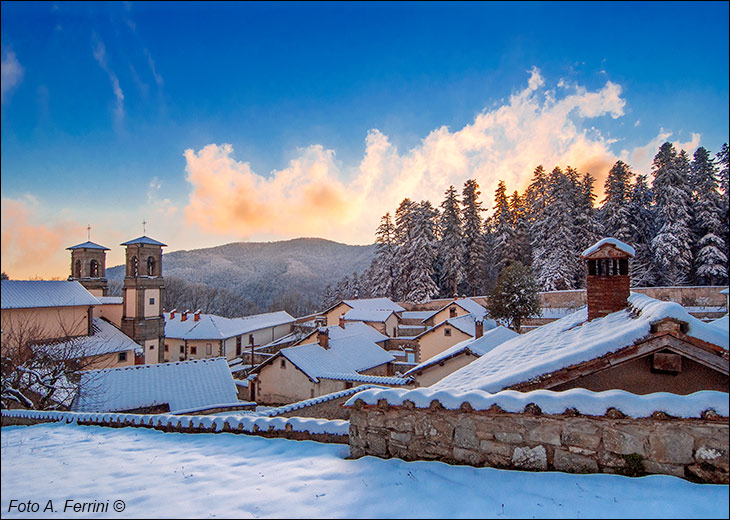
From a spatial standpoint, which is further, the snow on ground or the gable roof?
the gable roof

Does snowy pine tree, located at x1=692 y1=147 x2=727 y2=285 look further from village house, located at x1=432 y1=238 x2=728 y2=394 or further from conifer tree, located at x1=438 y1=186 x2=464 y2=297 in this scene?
conifer tree, located at x1=438 y1=186 x2=464 y2=297

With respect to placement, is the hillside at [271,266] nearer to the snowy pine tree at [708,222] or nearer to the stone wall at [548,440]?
the snowy pine tree at [708,222]

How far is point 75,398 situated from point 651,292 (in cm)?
2006

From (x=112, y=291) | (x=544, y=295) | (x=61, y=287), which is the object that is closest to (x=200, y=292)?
(x=112, y=291)

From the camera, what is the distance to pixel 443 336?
21719mm

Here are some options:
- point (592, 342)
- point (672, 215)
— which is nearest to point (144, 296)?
point (592, 342)

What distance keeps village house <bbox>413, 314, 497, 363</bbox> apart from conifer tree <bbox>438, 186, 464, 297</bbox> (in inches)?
501

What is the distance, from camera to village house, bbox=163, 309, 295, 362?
1228 inches

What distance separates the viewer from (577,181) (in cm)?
1013

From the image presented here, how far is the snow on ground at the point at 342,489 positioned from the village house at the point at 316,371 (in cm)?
1188

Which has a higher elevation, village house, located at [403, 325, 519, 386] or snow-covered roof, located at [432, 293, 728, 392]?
snow-covered roof, located at [432, 293, 728, 392]

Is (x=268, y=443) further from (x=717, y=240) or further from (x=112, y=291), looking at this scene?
(x=112, y=291)

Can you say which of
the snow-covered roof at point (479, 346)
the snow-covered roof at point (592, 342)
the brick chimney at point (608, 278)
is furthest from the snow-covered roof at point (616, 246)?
the snow-covered roof at point (479, 346)

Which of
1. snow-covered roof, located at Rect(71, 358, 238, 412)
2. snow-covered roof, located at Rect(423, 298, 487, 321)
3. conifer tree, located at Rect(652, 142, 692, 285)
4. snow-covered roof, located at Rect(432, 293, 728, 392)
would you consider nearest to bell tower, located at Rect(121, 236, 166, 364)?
snow-covered roof, located at Rect(71, 358, 238, 412)
